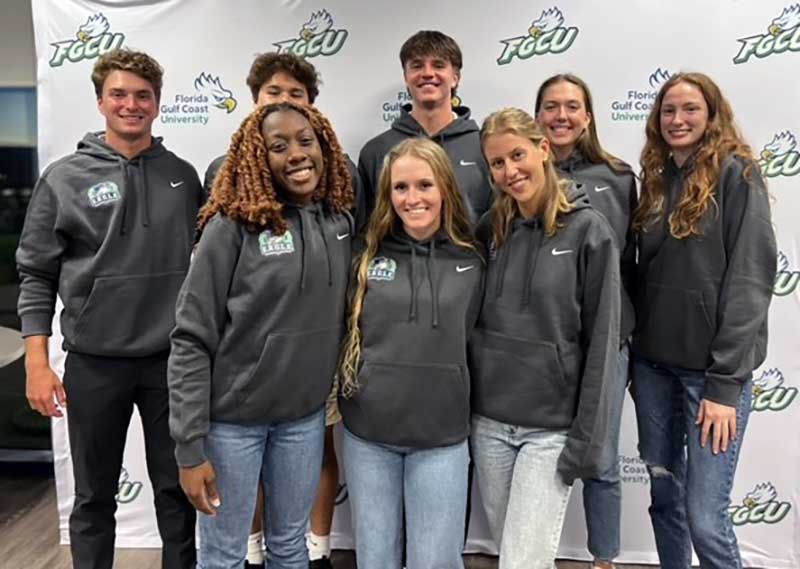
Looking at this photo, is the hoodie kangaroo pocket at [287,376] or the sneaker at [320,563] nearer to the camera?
the hoodie kangaroo pocket at [287,376]

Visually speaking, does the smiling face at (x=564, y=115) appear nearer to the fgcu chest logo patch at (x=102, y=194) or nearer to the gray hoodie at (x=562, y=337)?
the gray hoodie at (x=562, y=337)

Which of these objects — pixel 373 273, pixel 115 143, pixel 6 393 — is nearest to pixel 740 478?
pixel 373 273

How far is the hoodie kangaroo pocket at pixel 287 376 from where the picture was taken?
161 centimetres

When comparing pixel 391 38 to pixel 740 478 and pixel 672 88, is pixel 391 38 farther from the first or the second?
pixel 740 478

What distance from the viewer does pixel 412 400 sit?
1653 millimetres

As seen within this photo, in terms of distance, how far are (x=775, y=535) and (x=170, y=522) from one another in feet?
7.68

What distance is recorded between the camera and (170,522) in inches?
83.7

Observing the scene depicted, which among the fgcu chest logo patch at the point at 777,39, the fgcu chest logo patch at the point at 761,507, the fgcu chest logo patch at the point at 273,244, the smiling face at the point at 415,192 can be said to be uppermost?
the fgcu chest logo patch at the point at 777,39

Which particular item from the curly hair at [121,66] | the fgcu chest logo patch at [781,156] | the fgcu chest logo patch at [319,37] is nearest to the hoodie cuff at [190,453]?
the curly hair at [121,66]

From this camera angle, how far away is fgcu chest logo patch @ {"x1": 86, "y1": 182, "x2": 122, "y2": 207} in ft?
6.45

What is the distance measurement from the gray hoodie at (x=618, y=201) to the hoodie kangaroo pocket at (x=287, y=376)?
3.04 ft

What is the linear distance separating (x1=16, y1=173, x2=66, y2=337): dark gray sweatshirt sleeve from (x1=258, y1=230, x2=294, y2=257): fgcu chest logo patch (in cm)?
75

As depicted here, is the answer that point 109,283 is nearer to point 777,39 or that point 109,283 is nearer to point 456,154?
point 456,154

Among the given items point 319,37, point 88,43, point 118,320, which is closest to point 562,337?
point 118,320
